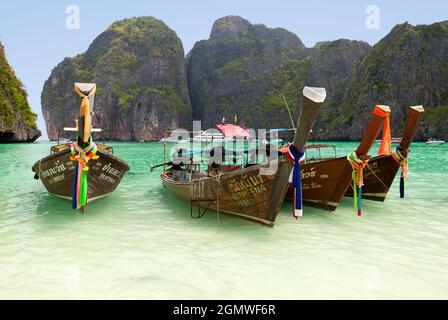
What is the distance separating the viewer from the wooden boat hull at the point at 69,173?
11.0 metres

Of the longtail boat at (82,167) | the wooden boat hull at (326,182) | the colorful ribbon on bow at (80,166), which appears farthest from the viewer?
the wooden boat hull at (326,182)

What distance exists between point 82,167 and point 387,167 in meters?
10.6

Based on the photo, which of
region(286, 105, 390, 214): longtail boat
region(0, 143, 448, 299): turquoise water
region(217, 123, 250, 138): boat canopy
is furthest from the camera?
region(217, 123, 250, 138): boat canopy

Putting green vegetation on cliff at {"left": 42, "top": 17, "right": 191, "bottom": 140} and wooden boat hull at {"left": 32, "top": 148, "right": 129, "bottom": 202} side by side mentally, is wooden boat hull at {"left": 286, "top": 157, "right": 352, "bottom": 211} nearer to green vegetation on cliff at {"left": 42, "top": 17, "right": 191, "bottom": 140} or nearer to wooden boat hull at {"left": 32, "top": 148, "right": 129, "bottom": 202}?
wooden boat hull at {"left": 32, "top": 148, "right": 129, "bottom": 202}

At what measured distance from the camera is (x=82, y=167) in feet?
31.3

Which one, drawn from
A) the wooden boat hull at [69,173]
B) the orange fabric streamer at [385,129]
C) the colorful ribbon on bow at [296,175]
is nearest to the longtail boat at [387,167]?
the orange fabric streamer at [385,129]

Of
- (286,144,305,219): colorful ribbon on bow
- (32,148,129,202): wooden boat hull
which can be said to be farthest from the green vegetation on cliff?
(286,144,305,219): colorful ribbon on bow

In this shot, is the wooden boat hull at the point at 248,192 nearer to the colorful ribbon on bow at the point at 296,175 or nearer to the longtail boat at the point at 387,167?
the colorful ribbon on bow at the point at 296,175

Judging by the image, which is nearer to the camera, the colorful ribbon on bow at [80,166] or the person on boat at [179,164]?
the colorful ribbon on bow at [80,166]

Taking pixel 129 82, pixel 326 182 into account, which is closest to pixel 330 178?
pixel 326 182

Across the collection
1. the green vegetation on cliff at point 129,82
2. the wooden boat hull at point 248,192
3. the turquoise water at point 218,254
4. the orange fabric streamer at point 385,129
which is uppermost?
the green vegetation on cliff at point 129,82

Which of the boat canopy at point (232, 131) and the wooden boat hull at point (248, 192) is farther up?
the boat canopy at point (232, 131)

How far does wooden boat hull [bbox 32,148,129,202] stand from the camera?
11030 millimetres
